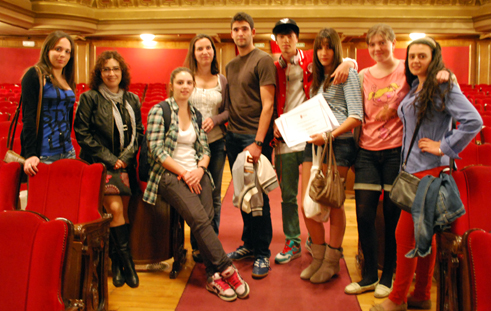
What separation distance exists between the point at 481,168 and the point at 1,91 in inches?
362

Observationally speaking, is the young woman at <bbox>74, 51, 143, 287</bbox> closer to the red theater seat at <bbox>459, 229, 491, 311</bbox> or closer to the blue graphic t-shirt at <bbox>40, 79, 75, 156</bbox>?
the blue graphic t-shirt at <bbox>40, 79, 75, 156</bbox>

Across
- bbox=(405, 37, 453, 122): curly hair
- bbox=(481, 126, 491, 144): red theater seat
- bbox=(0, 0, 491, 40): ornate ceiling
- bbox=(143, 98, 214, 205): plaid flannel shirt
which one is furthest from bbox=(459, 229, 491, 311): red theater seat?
bbox=(0, 0, 491, 40): ornate ceiling

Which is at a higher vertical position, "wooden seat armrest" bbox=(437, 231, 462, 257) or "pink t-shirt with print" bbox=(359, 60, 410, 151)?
"pink t-shirt with print" bbox=(359, 60, 410, 151)

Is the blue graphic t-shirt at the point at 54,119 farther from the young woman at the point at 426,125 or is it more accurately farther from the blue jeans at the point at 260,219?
the young woman at the point at 426,125

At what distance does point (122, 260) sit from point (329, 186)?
1.26 metres

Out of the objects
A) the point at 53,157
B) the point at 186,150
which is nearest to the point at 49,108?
the point at 53,157

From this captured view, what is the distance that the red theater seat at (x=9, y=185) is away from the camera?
1768 mm

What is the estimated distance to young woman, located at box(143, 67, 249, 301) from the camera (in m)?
2.06

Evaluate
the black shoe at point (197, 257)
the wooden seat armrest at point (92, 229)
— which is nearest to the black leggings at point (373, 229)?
the black shoe at point (197, 257)

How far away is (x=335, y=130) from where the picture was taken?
1.99 m

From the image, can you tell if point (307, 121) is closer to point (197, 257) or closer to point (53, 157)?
point (197, 257)

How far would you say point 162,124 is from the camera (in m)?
2.11

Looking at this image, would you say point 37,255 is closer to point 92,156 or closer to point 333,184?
point 92,156

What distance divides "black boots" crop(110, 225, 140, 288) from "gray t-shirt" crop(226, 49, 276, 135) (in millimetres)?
916
